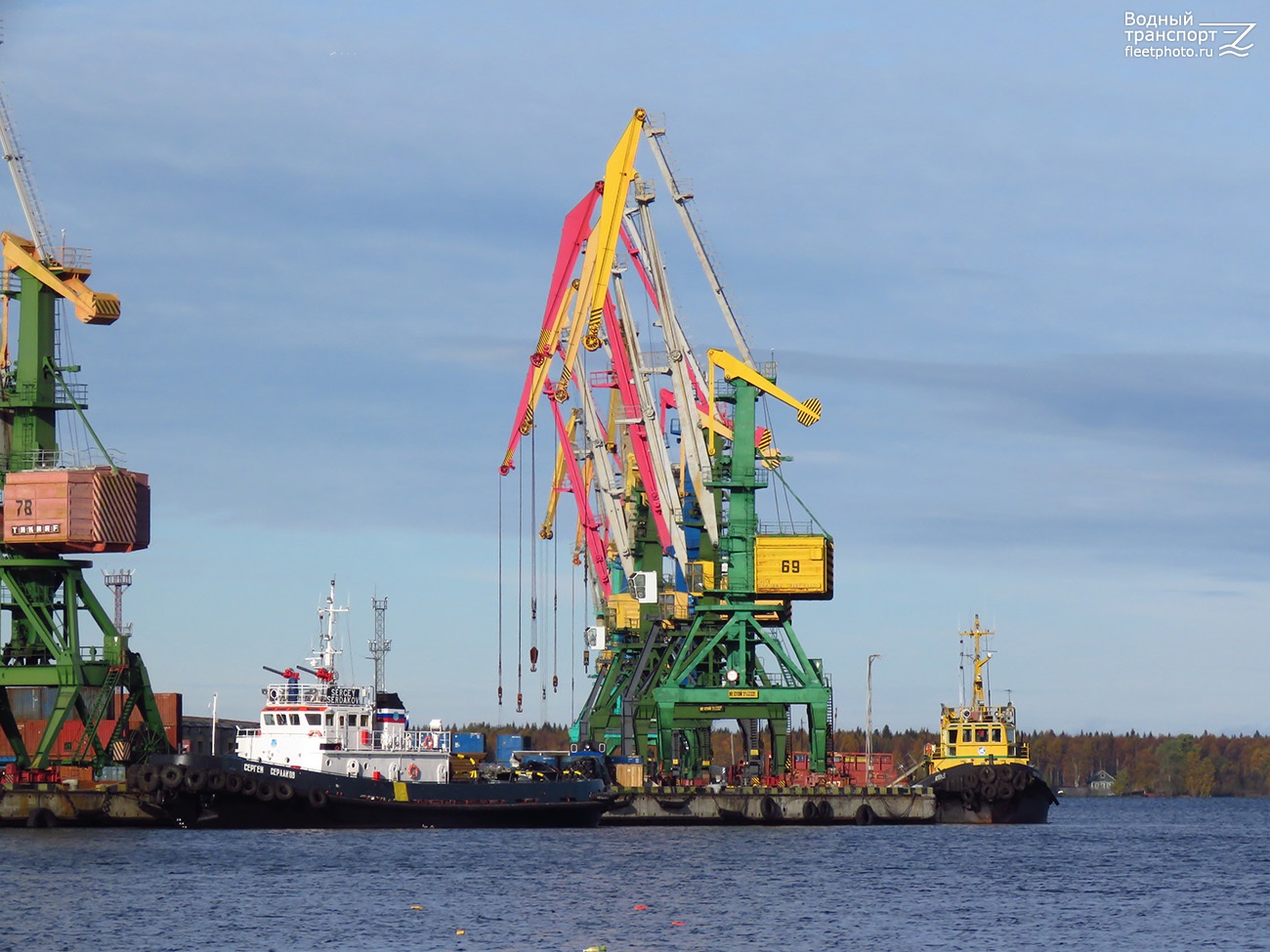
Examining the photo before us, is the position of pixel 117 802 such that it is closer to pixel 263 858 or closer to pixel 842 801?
pixel 263 858

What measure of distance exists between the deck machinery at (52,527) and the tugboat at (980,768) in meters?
35.9

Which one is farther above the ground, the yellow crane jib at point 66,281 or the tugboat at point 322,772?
the yellow crane jib at point 66,281

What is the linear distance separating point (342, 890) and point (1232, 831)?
254ft

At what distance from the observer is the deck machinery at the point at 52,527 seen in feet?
268

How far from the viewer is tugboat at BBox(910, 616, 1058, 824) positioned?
91375 mm

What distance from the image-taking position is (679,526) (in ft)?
341

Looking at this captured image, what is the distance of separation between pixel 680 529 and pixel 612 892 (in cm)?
4508

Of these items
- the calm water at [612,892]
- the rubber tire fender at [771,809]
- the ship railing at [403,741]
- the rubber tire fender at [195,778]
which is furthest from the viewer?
the rubber tire fender at [771,809]

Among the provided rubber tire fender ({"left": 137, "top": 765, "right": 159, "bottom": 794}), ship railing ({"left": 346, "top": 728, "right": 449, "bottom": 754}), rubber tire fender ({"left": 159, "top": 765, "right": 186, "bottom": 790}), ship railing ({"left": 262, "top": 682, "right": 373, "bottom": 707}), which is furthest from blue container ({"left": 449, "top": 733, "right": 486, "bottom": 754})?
rubber tire fender ({"left": 137, "top": 765, "right": 159, "bottom": 794})

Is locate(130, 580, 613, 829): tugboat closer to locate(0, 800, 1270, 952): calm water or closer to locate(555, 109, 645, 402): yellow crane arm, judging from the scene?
locate(0, 800, 1270, 952): calm water

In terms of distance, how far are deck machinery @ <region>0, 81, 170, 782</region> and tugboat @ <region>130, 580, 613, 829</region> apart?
6.05 meters

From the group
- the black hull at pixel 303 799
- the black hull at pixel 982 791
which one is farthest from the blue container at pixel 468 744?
the black hull at pixel 982 791

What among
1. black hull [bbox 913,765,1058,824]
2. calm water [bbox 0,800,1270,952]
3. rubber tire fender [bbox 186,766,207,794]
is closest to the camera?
calm water [bbox 0,800,1270,952]

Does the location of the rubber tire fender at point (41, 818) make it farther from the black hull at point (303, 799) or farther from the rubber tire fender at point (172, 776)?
the rubber tire fender at point (172, 776)
